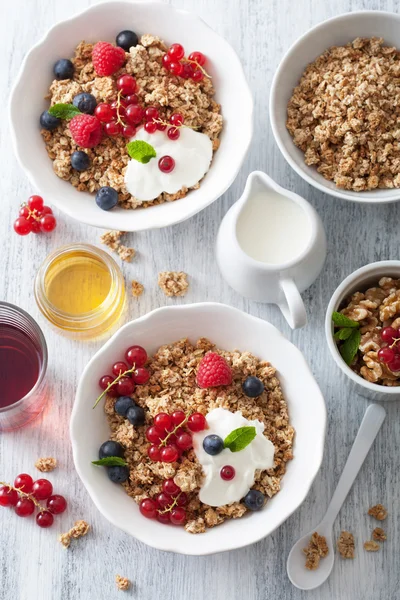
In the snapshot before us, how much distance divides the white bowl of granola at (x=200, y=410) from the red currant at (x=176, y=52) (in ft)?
1.81

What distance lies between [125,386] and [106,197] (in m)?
0.40

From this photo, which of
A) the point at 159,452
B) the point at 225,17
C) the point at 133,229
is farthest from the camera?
the point at 225,17

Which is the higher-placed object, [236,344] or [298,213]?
[298,213]

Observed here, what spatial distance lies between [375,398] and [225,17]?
0.96m

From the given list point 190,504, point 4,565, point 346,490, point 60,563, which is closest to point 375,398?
point 346,490

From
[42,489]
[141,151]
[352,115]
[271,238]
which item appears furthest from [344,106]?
[42,489]

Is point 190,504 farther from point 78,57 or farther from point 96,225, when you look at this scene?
point 78,57

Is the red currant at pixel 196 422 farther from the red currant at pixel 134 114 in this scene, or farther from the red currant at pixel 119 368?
the red currant at pixel 134 114

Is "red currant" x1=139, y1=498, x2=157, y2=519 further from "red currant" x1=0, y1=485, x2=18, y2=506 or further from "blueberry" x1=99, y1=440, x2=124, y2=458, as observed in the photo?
"red currant" x1=0, y1=485, x2=18, y2=506

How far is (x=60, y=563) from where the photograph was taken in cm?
181

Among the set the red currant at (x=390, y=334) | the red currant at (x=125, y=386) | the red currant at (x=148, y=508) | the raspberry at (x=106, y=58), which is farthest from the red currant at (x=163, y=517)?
the raspberry at (x=106, y=58)

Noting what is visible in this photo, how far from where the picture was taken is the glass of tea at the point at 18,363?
1.75 meters

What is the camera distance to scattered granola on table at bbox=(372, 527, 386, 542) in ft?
5.90

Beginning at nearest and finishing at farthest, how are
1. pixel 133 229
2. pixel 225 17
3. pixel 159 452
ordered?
pixel 159 452 → pixel 133 229 → pixel 225 17
